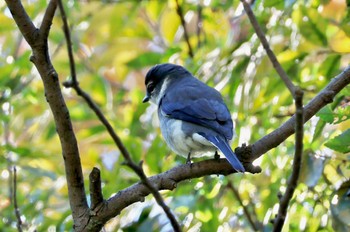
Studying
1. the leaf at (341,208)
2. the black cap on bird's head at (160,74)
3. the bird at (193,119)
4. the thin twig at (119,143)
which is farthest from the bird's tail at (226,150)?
the black cap on bird's head at (160,74)

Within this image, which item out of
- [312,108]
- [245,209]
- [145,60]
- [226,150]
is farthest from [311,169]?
[145,60]

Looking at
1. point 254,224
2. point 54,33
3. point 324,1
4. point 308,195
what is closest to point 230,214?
point 254,224

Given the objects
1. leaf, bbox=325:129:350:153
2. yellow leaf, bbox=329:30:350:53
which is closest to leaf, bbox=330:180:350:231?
leaf, bbox=325:129:350:153

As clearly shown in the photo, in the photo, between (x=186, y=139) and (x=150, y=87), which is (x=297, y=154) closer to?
(x=186, y=139)

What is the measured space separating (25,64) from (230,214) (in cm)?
136

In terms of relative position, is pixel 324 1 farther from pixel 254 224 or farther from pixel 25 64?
pixel 25 64

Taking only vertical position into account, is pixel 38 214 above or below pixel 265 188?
above

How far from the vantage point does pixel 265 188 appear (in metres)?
3.73

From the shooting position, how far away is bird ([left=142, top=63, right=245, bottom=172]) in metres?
3.09

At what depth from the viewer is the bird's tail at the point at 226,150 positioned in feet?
7.79

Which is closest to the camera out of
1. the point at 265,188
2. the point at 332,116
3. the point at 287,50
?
the point at 332,116

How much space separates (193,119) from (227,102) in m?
0.48

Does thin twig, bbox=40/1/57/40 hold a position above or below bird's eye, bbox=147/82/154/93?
below

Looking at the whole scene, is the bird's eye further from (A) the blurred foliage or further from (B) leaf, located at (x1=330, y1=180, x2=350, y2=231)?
(B) leaf, located at (x1=330, y1=180, x2=350, y2=231)
